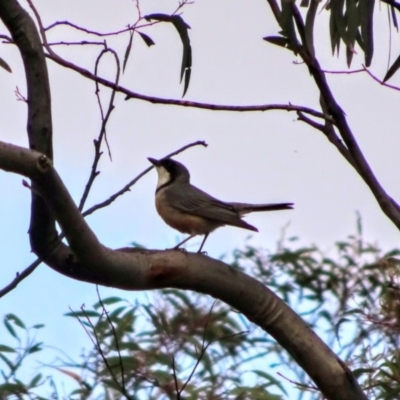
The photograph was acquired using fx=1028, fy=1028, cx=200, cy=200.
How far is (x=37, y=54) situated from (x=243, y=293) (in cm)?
83

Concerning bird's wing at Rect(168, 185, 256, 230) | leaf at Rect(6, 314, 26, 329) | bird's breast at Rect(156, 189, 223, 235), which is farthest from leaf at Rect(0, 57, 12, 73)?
bird's breast at Rect(156, 189, 223, 235)

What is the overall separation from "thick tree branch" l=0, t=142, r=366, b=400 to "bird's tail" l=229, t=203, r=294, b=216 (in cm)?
147

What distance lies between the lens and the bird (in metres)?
4.43

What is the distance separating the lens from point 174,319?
4.47 m

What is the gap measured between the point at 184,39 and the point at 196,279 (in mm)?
799

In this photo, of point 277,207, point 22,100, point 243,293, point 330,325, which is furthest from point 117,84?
point 330,325

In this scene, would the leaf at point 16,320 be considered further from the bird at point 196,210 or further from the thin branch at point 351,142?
the thin branch at point 351,142

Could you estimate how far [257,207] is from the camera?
4445mm

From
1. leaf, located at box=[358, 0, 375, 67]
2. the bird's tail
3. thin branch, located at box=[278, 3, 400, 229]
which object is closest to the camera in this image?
thin branch, located at box=[278, 3, 400, 229]

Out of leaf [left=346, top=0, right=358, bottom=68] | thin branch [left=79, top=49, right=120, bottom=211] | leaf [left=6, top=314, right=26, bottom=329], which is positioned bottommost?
thin branch [left=79, top=49, right=120, bottom=211]

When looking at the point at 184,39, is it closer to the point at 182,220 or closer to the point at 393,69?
the point at 393,69

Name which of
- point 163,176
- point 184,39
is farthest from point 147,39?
point 163,176

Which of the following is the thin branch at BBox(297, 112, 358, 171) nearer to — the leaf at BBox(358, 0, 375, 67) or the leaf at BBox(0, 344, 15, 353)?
the leaf at BBox(358, 0, 375, 67)

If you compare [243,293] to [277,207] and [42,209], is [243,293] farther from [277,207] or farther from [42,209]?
[277,207]
